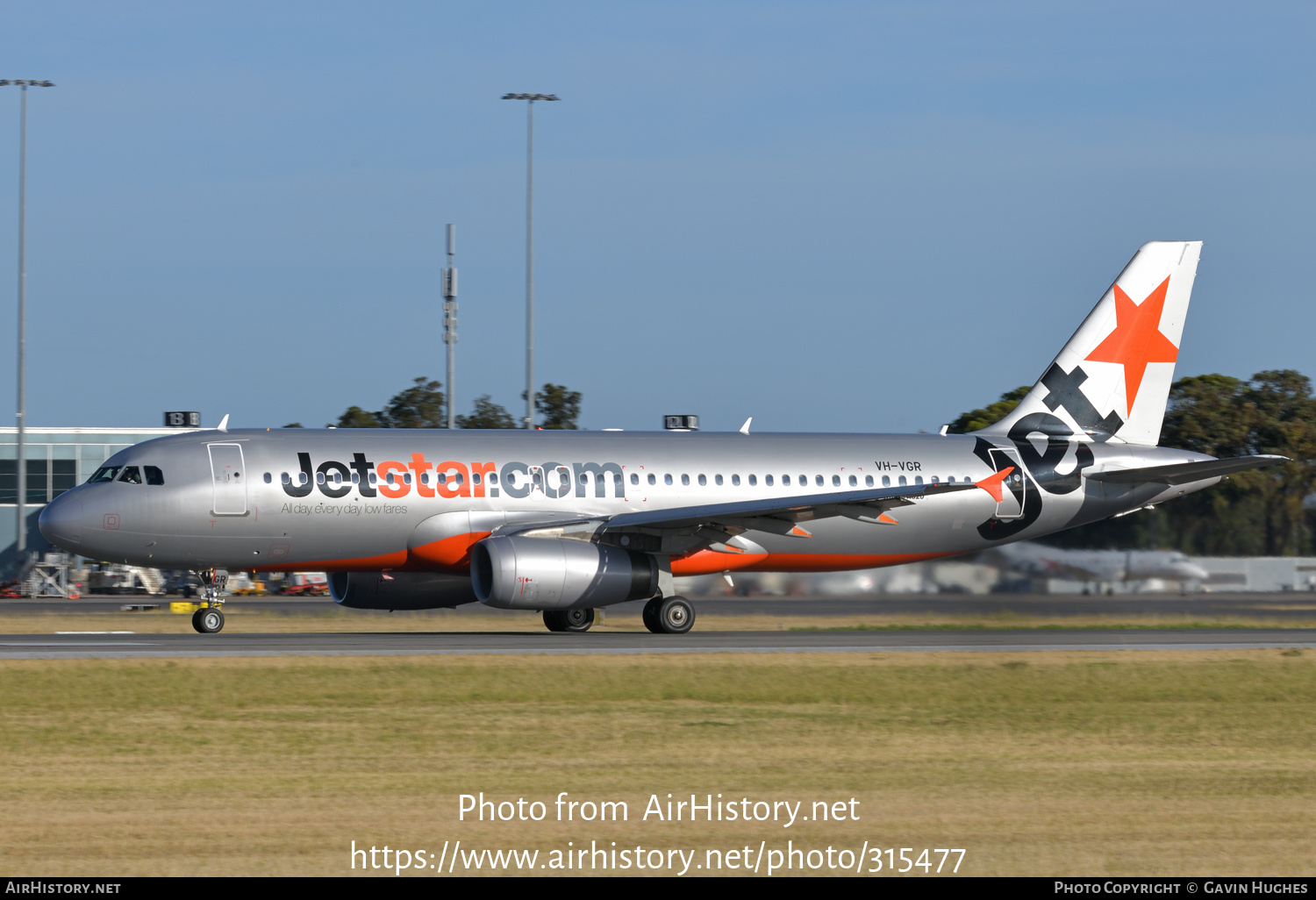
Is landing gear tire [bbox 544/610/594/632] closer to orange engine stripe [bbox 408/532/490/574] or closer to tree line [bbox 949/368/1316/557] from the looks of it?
orange engine stripe [bbox 408/532/490/574]

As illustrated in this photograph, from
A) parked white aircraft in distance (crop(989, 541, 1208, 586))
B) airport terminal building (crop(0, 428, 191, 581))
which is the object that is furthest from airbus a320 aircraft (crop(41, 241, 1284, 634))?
airport terminal building (crop(0, 428, 191, 581))

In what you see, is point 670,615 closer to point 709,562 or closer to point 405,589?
point 709,562

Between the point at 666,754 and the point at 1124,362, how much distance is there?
1071 inches

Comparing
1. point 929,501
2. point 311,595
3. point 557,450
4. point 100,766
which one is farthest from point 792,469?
point 311,595

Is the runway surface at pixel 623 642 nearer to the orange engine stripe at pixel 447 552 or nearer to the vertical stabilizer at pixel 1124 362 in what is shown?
the orange engine stripe at pixel 447 552

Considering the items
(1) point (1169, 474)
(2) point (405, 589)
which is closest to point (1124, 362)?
(1) point (1169, 474)

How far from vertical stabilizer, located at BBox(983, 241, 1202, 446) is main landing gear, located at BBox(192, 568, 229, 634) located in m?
18.6

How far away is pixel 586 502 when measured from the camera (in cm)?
3438

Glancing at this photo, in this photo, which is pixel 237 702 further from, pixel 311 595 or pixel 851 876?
pixel 311 595

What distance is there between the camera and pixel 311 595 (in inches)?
2717

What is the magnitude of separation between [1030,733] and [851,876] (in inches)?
311

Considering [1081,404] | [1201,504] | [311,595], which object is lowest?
[311,595]

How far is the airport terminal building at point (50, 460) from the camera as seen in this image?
3150 inches

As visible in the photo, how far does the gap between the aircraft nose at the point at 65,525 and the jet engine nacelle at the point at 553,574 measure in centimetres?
765
